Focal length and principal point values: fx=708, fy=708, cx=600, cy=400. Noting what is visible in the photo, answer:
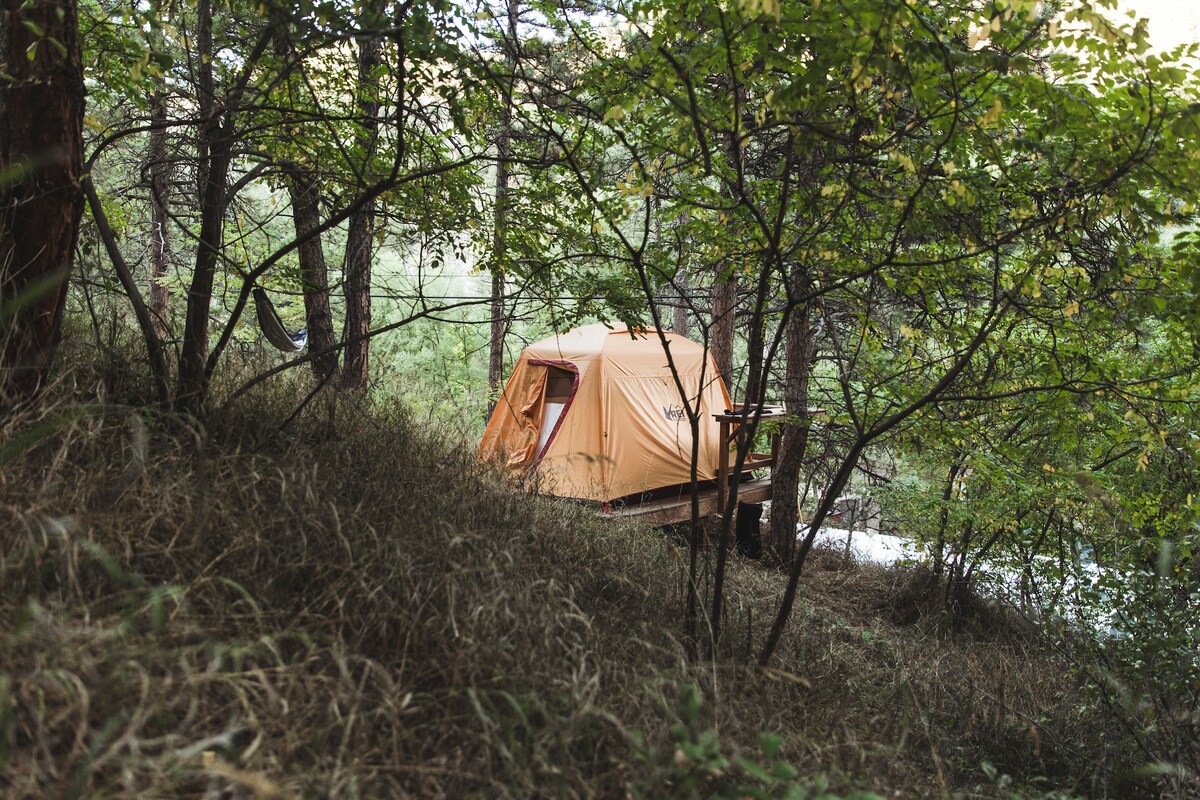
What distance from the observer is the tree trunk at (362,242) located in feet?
11.5

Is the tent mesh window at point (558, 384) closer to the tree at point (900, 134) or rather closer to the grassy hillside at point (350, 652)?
the tree at point (900, 134)

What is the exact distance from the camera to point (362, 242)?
4461 mm

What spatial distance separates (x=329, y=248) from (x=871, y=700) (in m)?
18.8

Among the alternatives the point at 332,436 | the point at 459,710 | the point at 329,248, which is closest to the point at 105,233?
the point at 332,436

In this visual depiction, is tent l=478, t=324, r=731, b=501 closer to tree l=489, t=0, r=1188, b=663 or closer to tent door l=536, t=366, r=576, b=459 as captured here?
tent door l=536, t=366, r=576, b=459

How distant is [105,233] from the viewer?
2945mm

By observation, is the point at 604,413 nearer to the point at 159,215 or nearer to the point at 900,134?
the point at 159,215

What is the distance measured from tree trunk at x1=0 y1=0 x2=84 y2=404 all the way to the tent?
209 inches

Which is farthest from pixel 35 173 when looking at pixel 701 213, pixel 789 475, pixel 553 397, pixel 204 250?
pixel 789 475

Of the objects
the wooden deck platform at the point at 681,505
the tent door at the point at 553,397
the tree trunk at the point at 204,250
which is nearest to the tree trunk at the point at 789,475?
the wooden deck platform at the point at 681,505

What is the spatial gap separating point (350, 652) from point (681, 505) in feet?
19.5

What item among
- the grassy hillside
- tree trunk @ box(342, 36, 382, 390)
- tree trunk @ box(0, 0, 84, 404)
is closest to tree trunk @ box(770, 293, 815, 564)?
tree trunk @ box(342, 36, 382, 390)

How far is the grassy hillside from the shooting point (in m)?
1.49

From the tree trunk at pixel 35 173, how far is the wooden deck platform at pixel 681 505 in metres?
4.62
